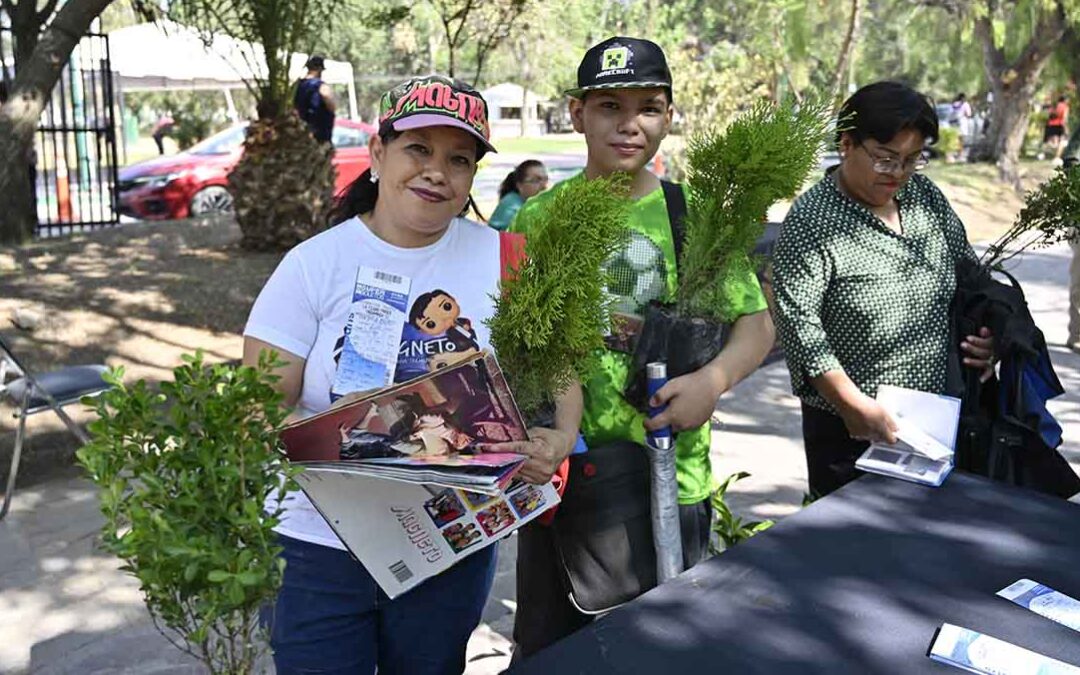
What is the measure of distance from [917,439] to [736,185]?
85 centimetres

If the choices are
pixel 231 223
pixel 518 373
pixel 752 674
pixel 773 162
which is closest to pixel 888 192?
pixel 773 162

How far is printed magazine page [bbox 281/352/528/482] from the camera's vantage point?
1534 millimetres

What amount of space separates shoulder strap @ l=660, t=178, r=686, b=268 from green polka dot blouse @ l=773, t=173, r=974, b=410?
1.63 feet

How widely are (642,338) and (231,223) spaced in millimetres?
10048

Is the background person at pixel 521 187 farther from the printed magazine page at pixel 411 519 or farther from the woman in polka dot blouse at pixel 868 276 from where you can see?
the printed magazine page at pixel 411 519

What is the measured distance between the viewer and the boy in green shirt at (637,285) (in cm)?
237

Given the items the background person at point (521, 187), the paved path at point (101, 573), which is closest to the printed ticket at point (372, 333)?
the paved path at point (101, 573)

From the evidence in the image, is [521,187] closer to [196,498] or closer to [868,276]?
[868,276]

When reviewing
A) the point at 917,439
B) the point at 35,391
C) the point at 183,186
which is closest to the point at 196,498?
the point at 917,439

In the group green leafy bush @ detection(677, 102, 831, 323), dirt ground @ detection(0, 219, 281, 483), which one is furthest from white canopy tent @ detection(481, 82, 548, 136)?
green leafy bush @ detection(677, 102, 831, 323)

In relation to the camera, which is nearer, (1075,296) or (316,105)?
(1075,296)

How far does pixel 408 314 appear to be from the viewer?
188cm

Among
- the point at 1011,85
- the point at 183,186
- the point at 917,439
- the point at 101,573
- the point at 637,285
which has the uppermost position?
the point at 1011,85

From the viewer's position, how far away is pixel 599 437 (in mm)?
2438
